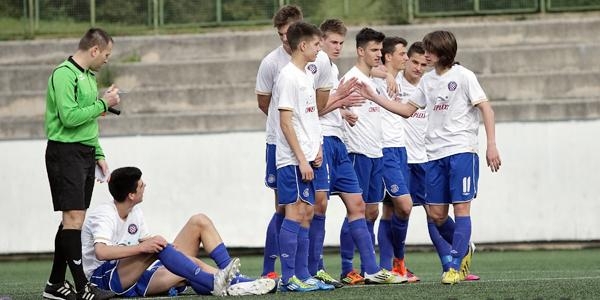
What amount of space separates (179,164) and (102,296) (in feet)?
22.5

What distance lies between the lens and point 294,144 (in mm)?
8852

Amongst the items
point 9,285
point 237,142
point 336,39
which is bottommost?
point 9,285

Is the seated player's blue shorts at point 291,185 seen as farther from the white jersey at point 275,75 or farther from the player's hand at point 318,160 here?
the white jersey at point 275,75

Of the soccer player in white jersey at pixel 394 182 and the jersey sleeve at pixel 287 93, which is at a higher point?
the jersey sleeve at pixel 287 93

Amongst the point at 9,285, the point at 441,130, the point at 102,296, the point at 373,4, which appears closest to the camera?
the point at 102,296

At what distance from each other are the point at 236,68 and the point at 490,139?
355 inches

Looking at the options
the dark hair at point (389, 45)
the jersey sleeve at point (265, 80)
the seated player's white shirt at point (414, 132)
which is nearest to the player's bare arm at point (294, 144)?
the jersey sleeve at point (265, 80)

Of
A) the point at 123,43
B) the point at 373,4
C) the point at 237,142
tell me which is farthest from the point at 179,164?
the point at 373,4

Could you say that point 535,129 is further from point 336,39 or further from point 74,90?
point 74,90

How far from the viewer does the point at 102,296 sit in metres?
8.76

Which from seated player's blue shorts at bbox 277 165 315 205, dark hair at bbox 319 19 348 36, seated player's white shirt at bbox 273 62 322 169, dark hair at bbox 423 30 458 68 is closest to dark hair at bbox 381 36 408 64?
dark hair at bbox 319 19 348 36

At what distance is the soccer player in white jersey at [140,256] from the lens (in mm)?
8672

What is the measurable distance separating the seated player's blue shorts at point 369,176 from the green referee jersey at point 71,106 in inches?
95.9

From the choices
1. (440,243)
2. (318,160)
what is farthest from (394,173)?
(318,160)
